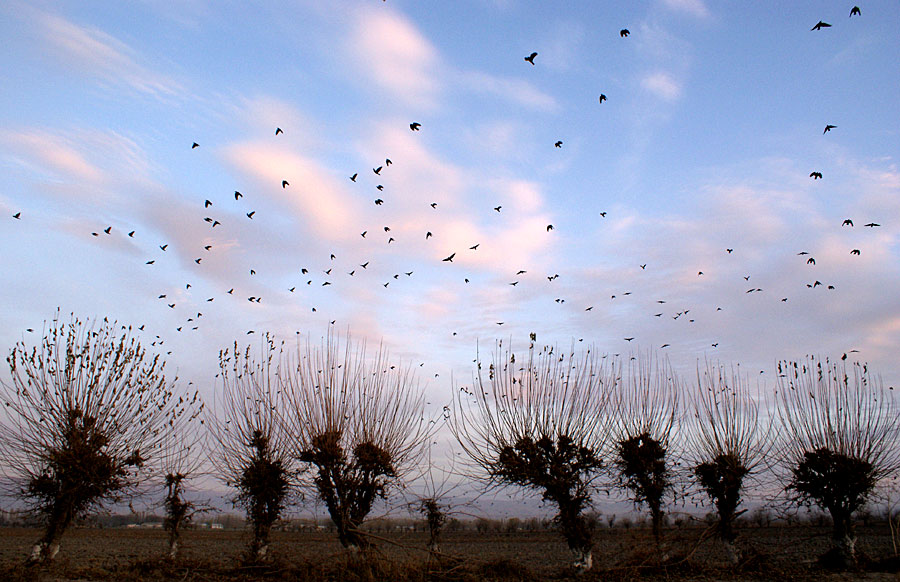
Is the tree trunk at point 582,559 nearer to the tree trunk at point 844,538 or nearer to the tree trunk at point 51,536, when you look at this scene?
the tree trunk at point 844,538

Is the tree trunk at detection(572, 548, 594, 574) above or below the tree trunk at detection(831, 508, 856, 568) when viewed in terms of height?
below

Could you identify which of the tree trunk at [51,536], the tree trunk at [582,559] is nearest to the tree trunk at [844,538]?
the tree trunk at [582,559]

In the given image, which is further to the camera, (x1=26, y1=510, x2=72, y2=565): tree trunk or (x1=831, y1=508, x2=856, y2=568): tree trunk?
(x1=26, y1=510, x2=72, y2=565): tree trunk

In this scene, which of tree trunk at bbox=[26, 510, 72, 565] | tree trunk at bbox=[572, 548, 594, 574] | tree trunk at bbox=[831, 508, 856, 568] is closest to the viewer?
tree trunk at bbox=[831, 508, 856, 568]

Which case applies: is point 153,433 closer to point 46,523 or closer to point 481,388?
point 46,523

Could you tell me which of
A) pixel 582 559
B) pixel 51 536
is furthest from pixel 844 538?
pixel 51 536

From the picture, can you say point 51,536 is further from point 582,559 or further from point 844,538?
point 844,538

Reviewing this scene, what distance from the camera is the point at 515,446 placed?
1866 cm

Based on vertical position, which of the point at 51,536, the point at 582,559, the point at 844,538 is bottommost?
the point at 582,559

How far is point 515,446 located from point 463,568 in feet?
16.7

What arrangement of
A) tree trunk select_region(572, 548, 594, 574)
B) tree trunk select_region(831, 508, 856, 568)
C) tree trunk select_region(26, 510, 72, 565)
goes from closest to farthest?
tree trunk select_region(831, 508, 856, 568) → tree trunk select_region(572, 548, 594, 574) → tree trunk select_region(26, 510, 72, 565)

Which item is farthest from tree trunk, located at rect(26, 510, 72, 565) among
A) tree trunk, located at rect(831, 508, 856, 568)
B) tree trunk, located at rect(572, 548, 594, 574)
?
tree trunk, located at rect(831, 508, 856, 568)

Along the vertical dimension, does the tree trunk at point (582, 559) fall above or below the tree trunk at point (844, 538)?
below

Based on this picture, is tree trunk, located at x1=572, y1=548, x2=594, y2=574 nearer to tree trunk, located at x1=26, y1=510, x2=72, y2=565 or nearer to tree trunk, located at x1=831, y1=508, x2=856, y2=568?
tree trunk, located at x1=831, y1=508, x2=856, y2=568
